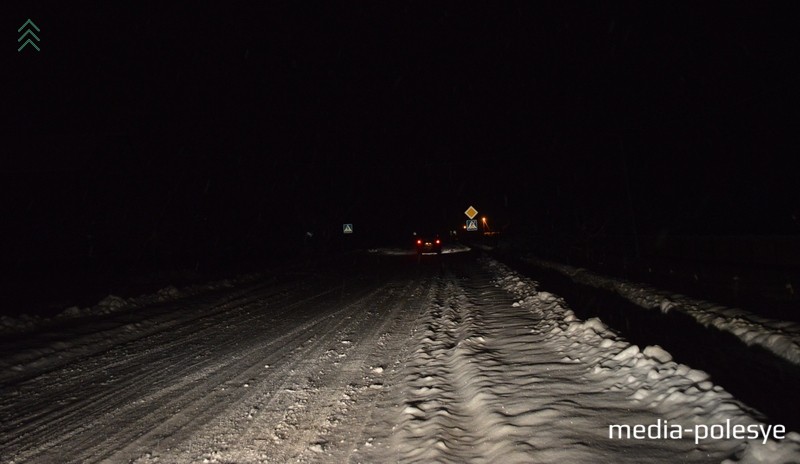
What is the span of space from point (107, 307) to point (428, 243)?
2386 cm

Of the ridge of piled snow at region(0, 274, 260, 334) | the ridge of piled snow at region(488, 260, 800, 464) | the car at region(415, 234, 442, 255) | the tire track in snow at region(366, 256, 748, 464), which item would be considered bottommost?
the tire track in snow at region(366, 256, 748, 464)

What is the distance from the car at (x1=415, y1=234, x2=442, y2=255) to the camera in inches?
1335

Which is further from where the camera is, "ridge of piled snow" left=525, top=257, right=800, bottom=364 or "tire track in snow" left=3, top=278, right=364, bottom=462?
"ridge of piled snow" left=525, top=257, right=800, bottom=364

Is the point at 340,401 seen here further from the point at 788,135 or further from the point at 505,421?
the point at 788,135

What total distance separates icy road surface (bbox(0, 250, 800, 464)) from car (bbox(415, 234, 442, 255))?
23623 millimetres

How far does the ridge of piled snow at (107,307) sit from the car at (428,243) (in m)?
17.5

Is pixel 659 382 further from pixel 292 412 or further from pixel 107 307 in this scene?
pixel 107 307

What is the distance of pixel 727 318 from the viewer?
9.09 m

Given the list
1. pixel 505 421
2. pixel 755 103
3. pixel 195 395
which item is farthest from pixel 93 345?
pixel 755 103

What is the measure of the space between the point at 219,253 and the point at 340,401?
28264 millimetres

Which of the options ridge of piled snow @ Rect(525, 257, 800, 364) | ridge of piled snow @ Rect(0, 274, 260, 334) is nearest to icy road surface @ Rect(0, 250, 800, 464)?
ridge of piled snow @ Rect(0, 274, 260, 334)

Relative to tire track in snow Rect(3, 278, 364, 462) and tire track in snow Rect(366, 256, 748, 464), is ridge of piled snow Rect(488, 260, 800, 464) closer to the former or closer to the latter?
tire track in snow Rect(366, 256, 748, 464)

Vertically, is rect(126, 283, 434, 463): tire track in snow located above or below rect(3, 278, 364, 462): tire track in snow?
below

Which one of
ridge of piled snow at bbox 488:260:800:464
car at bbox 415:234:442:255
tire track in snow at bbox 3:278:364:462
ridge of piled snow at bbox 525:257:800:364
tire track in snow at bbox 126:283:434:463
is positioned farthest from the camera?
car at bbox 415:234:442:255
